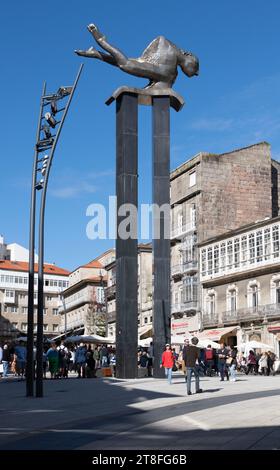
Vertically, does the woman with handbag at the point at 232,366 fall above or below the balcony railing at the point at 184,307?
below

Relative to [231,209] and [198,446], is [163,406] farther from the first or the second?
[231,209]

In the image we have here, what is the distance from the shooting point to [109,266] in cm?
8681

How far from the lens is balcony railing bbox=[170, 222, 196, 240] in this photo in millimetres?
62000

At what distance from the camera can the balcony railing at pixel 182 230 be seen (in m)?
62.0

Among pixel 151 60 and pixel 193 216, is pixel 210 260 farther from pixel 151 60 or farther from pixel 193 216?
pixel 151 60

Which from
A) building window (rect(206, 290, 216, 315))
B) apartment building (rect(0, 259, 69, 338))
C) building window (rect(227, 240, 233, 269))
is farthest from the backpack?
apartment building (rect(0, 259, 69, 338))

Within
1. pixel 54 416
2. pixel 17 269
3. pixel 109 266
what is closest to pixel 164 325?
pixel 54 416

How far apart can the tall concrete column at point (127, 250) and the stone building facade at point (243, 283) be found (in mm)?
22856

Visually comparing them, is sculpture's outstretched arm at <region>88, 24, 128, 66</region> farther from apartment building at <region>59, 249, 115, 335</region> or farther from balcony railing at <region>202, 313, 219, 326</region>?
apartment building at <region>59, 249, 115, 335</region>

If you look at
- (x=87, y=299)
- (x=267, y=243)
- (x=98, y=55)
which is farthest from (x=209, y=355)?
(x=87, y=299)

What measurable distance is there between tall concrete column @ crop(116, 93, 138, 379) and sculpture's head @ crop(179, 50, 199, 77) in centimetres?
343

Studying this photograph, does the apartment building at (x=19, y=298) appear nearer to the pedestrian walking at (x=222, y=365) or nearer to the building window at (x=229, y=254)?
the building window at (x=229, y=254)

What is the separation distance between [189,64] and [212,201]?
94.3 ft

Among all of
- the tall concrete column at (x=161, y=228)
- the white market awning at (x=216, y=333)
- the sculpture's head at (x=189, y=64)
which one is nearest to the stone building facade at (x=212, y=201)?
the white market awning at (x=216, y=333)
